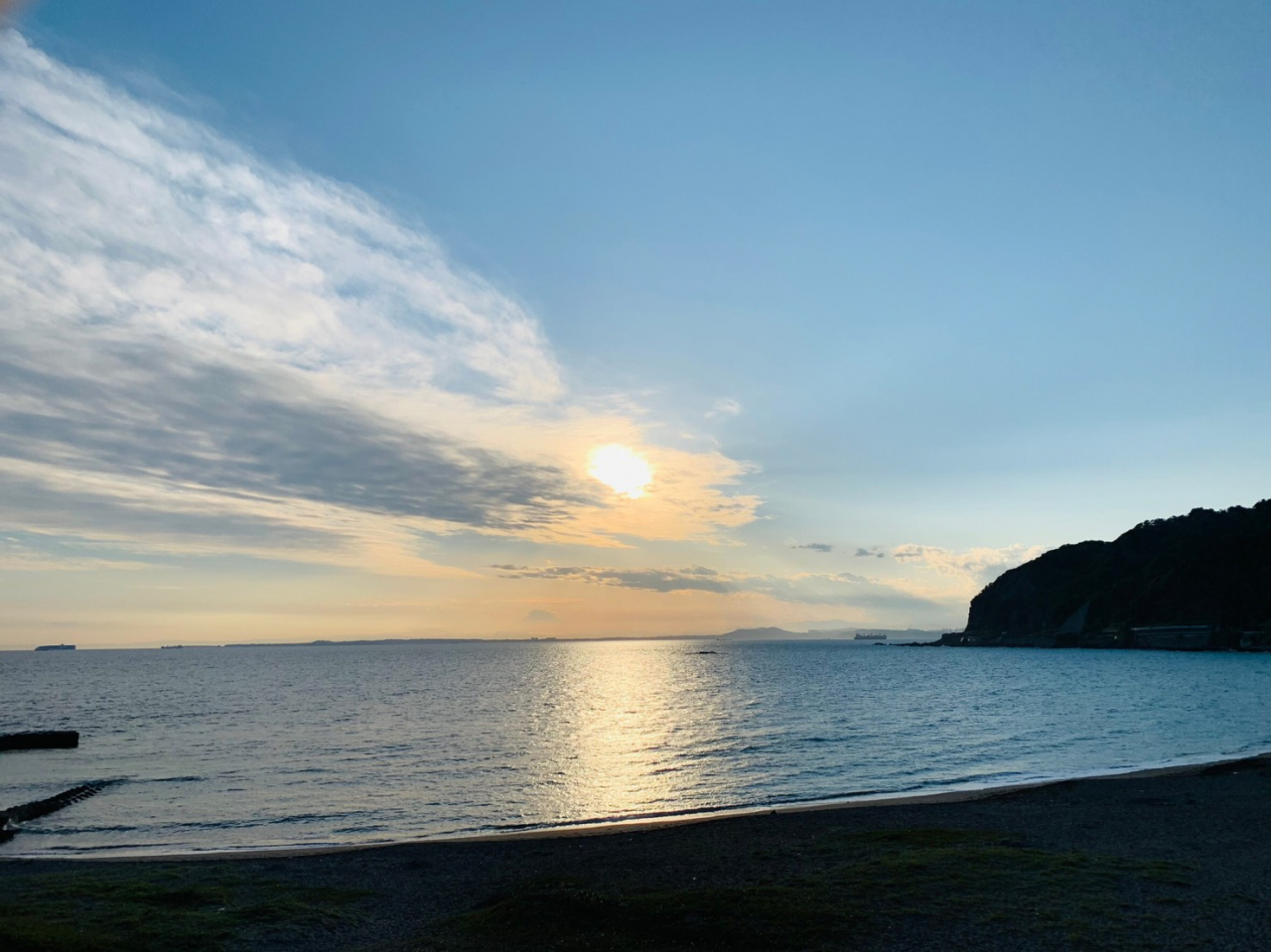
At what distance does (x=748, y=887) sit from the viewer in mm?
18281

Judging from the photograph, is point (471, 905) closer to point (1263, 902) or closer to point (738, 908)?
point (738, 908)

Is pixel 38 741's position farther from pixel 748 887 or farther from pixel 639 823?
pixel 748 887

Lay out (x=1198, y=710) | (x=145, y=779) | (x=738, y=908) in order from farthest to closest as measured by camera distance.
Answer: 1. (x=1198, y=710)
2. (x=145, y=779)
3. (x=738, y=908)

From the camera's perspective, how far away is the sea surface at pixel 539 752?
34.9 meters

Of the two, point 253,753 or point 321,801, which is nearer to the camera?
point 321,801

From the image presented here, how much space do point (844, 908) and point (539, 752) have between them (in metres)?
40.0

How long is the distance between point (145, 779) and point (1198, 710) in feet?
270

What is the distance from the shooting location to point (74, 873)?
75.5 feet

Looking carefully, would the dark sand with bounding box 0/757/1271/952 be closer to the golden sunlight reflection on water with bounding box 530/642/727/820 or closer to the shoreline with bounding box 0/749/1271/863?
the shoreline with bounding box 0/749/1271/863

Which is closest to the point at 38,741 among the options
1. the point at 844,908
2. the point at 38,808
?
the point at 38,808

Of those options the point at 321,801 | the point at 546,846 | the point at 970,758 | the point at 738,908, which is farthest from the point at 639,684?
the point at 738,908

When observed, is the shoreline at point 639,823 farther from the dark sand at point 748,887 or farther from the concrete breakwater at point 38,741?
the concrete breakwater at point 38,741

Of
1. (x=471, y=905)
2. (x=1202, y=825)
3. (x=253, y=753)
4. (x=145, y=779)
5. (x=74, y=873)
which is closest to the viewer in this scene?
(x=471, y=905)

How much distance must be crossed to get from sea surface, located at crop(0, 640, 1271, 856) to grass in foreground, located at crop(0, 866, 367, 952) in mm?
9223
